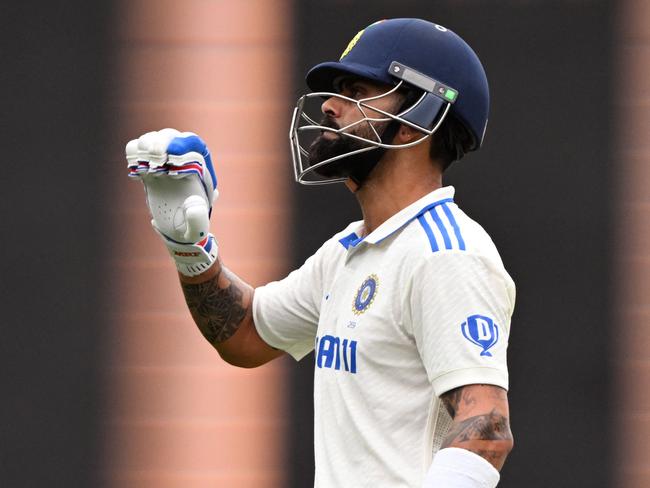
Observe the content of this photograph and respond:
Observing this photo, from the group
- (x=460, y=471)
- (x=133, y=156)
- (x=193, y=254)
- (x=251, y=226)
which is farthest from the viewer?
(x=251, y=226)

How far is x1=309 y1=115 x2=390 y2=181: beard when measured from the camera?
3230mm

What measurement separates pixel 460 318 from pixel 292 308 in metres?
0.79

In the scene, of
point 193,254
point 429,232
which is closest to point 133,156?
point 193,254

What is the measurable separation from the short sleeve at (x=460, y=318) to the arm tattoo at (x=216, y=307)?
0.75 meters

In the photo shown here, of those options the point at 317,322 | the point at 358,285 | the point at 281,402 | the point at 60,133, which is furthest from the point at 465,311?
the point at 60,133

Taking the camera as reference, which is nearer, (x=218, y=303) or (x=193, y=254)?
(x=193, y=254)

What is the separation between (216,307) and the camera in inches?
142

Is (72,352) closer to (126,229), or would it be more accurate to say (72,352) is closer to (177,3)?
(126,229)

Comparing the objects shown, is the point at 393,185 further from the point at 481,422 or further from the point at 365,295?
the point at 481,422

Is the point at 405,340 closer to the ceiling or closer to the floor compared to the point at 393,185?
closer to the floor

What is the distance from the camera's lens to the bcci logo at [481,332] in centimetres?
287

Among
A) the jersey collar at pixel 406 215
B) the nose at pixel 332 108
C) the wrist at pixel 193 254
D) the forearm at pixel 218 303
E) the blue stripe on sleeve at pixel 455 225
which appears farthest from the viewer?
the forearm at pixel 218 303

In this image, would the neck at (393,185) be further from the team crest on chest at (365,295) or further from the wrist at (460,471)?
the wrist at (460,471)

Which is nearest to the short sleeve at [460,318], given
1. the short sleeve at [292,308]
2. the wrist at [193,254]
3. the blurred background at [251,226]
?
the short sleeve at [292,308]
